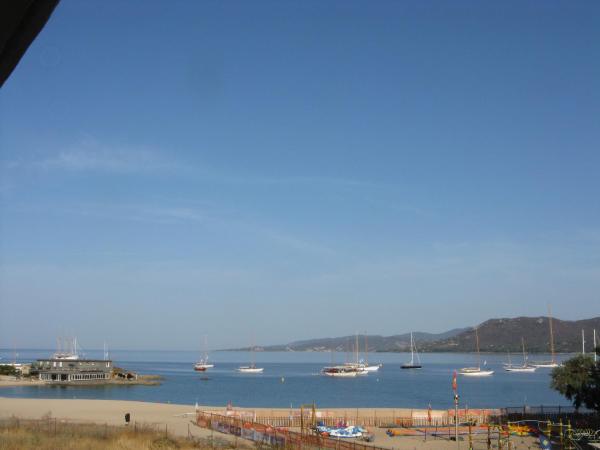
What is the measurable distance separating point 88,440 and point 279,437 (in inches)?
378

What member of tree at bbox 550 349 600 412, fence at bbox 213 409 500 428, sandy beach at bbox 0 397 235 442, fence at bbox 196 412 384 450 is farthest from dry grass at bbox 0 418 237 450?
tree at bbox 550 349 600 412

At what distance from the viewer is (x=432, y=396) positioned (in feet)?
324

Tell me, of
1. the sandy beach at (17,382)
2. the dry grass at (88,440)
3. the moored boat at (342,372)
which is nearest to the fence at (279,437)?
the dry grass at (88,440)

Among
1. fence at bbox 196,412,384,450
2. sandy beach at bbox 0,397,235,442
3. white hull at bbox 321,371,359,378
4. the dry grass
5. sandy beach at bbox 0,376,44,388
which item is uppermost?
the dry grass

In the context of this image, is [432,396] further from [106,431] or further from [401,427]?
[106,431]

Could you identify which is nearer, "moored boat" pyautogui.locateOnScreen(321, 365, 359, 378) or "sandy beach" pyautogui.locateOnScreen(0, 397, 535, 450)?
"sandy beach" pyautogui.locateOnScreen(0, 397, 535, 450)

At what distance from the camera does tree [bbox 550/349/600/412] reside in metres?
43.2

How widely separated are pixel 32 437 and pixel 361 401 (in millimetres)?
64366

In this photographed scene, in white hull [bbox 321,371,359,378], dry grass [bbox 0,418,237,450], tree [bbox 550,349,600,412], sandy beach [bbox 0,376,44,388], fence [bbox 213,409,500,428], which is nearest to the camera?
dry grass [bbox 0,418,237,450]

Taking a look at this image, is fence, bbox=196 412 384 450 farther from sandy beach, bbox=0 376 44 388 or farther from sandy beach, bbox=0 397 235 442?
sandy beach, bbox=0 376 44 388

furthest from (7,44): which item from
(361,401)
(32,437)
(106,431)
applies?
(361,401)

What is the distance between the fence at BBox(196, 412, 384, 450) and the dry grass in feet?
9.25

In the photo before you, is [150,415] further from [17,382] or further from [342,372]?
[342,372]

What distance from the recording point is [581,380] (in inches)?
1745
